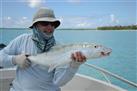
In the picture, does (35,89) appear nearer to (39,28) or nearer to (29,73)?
(29,73)

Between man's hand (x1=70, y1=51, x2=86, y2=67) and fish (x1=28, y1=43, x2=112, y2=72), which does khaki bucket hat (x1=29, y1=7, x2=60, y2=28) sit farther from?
man's hand (x1=70, y1=51, x2=86, y2=67)

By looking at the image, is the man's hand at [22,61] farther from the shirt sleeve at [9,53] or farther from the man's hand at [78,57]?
the man's hand at [78,57]

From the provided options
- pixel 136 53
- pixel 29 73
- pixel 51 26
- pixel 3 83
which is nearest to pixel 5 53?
pixel 29 73

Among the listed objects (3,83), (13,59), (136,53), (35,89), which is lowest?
(136,53)

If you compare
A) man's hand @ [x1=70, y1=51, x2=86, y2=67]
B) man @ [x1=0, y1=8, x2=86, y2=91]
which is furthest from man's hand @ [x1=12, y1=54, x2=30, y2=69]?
man's hand @ [x1=70, y1=51, x2=86, y2=67]

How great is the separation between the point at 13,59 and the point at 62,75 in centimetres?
38

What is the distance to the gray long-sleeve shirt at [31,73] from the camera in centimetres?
232

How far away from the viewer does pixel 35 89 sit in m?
2.33

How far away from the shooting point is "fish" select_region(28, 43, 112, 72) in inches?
80.0

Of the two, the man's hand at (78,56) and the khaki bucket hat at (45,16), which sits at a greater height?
the khaki bucket hat at (45,16)

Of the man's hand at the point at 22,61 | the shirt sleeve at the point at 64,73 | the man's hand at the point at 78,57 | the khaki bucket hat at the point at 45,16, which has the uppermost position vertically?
the khaki bucket hat at the point at 45,16

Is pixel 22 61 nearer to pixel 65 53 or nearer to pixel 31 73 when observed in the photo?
pixel 31 73

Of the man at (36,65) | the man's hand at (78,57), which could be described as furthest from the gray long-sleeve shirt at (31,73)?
the man's hand at (78,57)

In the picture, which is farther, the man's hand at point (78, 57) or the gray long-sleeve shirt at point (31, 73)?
the gray long-sleeve shirt at point (31, 73)
